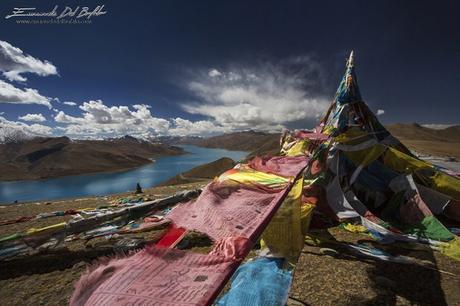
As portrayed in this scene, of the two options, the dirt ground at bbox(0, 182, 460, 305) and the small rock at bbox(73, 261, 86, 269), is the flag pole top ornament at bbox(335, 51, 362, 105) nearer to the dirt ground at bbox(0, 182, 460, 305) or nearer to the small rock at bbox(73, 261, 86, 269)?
the dirt ground at bbox(0, 182, 460, 305)

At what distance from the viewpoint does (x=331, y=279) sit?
18.2 ft

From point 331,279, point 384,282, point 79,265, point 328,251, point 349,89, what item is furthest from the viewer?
point 349,89

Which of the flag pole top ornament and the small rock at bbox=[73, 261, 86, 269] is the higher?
the flag pole top ornament

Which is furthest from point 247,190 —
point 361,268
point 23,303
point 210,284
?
point 23,303

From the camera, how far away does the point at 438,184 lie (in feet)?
31.3

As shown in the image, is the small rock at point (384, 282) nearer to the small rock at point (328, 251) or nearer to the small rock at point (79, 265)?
the small rock at point (328, 251)

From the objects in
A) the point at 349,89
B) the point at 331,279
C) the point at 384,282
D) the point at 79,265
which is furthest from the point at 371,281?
the point at 349,89

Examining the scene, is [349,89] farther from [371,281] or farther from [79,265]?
[79,265]

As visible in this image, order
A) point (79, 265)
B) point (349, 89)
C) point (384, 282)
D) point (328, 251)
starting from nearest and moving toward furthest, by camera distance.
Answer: point (384, 282), point (79, 265), point (328, 251), point (349, 89)

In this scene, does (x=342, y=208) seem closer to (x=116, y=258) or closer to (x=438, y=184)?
(x=438, y=184)

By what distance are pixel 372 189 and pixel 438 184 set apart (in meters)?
2.15

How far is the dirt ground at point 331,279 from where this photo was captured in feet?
16.3

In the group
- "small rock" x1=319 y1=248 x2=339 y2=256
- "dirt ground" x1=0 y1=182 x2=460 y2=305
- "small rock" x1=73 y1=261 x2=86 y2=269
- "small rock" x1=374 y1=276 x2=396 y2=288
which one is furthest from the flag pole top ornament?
"small rock" x1=73 y1=261 x2=86 y2=269

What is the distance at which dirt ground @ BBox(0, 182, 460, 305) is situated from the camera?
496 centimetres
